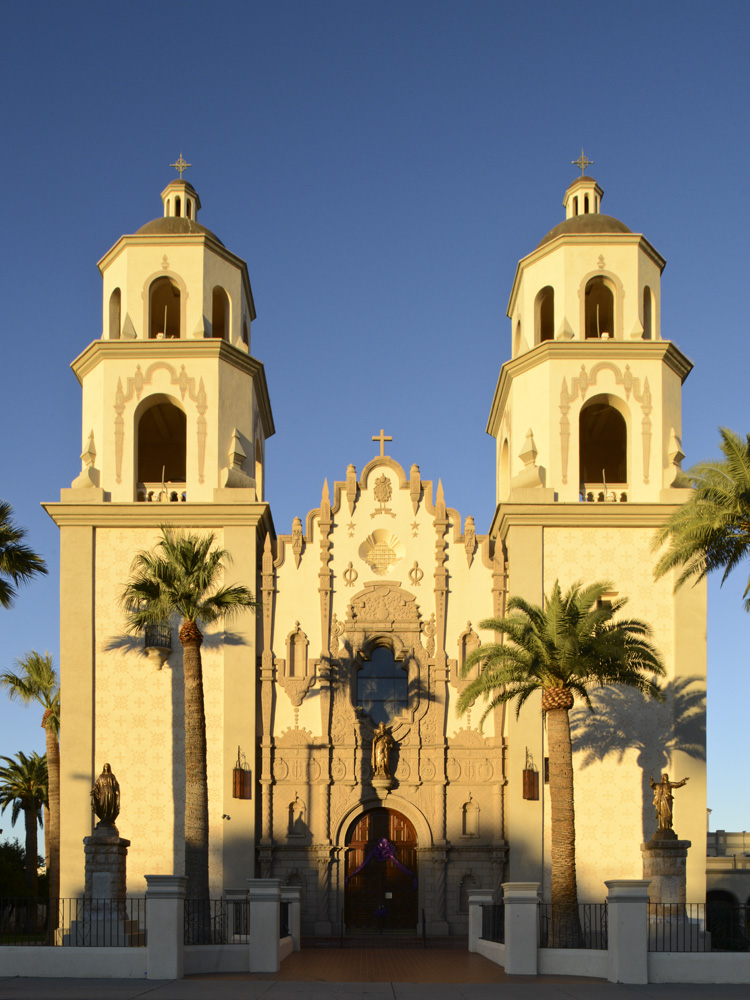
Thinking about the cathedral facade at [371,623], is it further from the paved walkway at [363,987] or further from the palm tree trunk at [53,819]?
the paved walkway at [363,987]

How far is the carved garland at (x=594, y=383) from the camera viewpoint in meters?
34.8

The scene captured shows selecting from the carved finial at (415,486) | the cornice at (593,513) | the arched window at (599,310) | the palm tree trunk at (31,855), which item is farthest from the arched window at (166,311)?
the palm tree trunk at (31,855)

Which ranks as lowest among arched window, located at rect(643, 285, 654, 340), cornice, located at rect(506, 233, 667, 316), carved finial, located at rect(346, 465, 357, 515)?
carved finial, located at rect(346, 465, 357, 515)

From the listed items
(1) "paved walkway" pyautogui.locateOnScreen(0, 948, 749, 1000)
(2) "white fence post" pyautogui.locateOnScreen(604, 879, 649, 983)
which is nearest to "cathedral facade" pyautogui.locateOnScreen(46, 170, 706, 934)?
(1) "paved walkway" pyautogui.locateOnScreen(0, 948, 749, 1000)

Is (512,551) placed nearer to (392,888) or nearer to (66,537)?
(392,888)

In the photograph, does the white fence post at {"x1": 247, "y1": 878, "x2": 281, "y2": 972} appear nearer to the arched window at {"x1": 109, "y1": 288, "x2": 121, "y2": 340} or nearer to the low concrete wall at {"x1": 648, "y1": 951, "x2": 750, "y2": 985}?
the low concrete wall at {"x1": 648, "y1": 951, "x2": 750, "y2": 985}

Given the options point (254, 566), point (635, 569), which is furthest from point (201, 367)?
point (635, 569)

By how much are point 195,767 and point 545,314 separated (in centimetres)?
1767

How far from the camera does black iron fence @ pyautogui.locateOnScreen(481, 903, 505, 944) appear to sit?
27891 mm

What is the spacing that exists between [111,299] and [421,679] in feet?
47.0

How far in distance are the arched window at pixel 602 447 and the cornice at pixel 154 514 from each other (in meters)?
11.0

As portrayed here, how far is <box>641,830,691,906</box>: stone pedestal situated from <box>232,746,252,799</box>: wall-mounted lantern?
1038 cm

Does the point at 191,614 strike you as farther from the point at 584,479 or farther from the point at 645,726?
the point at 584,479

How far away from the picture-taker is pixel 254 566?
3419cm
